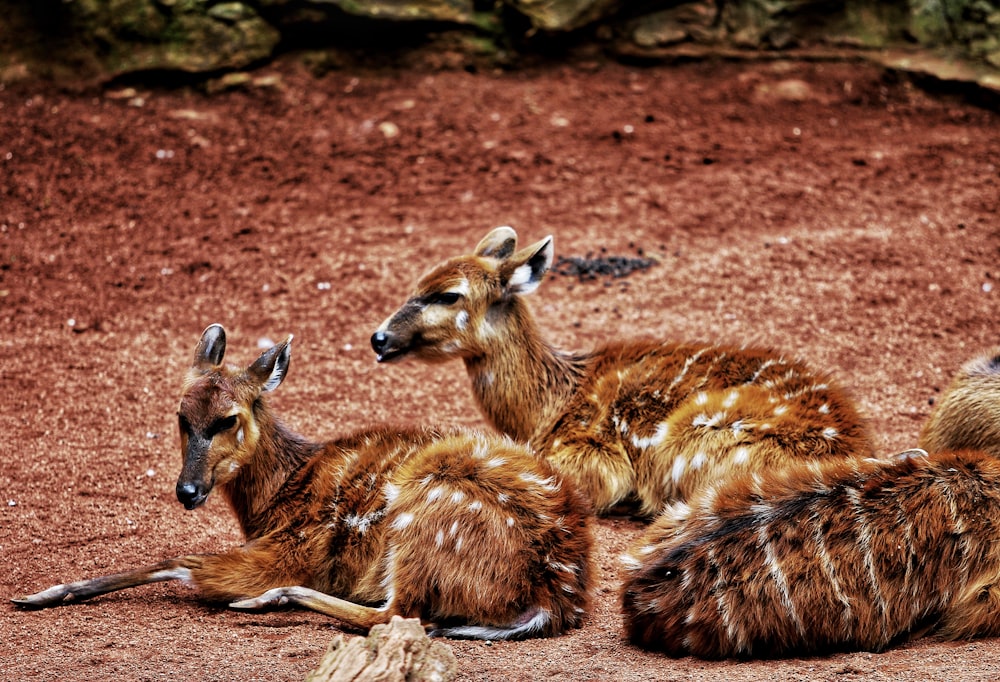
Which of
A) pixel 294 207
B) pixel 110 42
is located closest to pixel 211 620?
pixel 294 207

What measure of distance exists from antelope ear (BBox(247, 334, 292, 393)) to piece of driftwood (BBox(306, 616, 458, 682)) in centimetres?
212

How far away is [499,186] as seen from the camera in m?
12.4

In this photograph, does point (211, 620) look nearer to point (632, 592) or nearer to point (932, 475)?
point (632, 592)

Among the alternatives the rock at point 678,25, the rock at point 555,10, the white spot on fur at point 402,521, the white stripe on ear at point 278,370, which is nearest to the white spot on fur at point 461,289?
the white stripe on ear at point 278,370

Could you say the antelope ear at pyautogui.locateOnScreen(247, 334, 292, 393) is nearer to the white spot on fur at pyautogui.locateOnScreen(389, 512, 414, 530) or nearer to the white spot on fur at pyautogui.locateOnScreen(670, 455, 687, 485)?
the white spot on fur at pyautogui.locateOnScreen(389, 512, 414, 530)

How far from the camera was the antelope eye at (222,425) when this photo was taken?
19.5 ft

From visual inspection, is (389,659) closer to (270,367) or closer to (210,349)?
(270,367)

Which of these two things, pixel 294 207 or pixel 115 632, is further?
pixel 294 207

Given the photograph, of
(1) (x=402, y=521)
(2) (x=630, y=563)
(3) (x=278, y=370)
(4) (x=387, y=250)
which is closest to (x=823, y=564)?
(2) (x=630, y=563)

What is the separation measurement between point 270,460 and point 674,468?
7.45 ft

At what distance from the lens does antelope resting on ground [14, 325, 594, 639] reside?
17.6ft

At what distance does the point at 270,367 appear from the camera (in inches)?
244

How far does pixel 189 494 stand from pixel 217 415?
1.37ft

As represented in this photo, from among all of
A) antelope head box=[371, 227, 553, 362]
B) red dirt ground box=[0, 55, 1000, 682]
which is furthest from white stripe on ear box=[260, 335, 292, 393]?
antelope head box=[371, 227, 553, 362]
